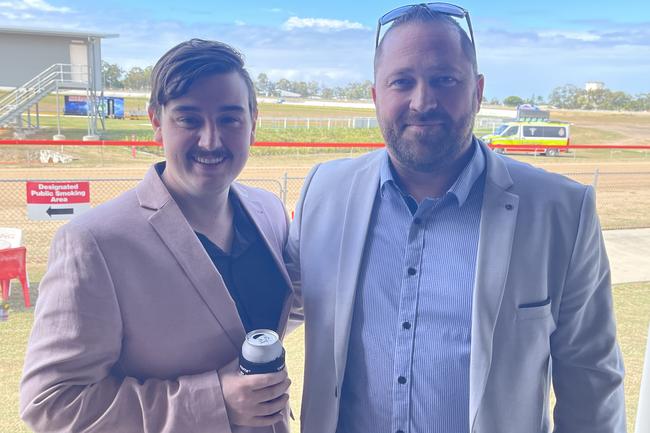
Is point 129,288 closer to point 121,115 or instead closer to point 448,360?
point 448,360

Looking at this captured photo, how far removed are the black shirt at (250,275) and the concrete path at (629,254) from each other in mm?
3949

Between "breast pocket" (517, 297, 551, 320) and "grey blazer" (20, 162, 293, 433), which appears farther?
"breast pocket" (517, 297, 551, 320)

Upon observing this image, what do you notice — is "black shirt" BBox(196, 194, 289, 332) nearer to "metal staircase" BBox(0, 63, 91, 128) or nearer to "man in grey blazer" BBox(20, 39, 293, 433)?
"man in grey blazer" BBox(20, 39, 293, 433)

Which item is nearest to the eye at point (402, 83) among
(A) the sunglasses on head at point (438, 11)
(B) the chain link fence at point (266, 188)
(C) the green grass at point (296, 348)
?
(A) the sunglasses on head at point (438, 11)

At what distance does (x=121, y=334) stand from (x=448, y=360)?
0.63 metres

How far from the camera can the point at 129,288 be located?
3.48 ft

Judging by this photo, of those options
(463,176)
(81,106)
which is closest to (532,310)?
(463,176)

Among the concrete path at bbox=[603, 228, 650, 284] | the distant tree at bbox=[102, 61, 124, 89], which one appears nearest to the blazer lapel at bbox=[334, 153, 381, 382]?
the distant tree at bbox=[102, 61, 124, 89]

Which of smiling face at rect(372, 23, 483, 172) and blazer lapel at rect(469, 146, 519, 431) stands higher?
smiling face at rect(372, 23, 483, 172)

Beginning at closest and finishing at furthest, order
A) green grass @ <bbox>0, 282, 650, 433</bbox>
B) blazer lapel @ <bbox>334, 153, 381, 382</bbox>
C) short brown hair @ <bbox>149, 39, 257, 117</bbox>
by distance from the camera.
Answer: short brown hair @ <bbox>149, 39, 257, 117</bbox> → blazer lapel @ <bbox>334, 153, 381, 382</bbox> → green grass @ <bbox>0, 282, 650, 433</bbox>

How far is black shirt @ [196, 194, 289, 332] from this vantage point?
1208mm

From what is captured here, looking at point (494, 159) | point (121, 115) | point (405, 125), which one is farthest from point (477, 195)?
point (121, 115)

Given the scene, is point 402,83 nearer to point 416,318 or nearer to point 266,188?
point 416,318

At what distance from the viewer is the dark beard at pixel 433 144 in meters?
1.24
